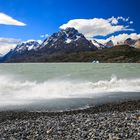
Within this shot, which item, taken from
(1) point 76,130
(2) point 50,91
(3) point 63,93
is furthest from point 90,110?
(2) point 50,91

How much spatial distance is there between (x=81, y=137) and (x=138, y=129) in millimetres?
3035

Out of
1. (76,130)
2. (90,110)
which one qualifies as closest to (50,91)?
(90,110)

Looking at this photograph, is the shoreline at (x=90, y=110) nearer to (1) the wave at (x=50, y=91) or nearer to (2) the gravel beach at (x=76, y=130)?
(2) the gravel beach at (x=76, y=130)

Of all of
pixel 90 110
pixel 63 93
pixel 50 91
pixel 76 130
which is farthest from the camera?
pixel 50 91

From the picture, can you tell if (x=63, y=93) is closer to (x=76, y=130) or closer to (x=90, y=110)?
(x=90, y=110)

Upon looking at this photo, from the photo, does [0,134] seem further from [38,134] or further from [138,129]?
[138,129]

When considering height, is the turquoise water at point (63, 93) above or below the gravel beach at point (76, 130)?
above

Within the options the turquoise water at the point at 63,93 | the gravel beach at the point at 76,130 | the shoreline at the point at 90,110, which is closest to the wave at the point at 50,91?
the turquoise water at the point at 63,93

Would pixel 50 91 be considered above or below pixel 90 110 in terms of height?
above

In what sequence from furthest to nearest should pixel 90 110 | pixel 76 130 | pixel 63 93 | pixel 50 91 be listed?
pixel 50 91, pixel 63 93, pixel 90 110, pixel 76 130

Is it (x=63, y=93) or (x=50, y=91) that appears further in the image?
(x=50, y=91)

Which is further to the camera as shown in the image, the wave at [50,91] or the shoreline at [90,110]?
the wave at [50,91]

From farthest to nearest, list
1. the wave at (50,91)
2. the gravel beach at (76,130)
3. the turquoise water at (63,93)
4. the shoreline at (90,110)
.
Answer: the wave at (50,91)
the turquoise water at (63,93)
the shoreline at (90,110)
the gravel beach at (76,130)

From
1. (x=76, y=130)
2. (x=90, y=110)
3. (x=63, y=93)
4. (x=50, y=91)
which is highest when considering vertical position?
(x=50, y=91)
